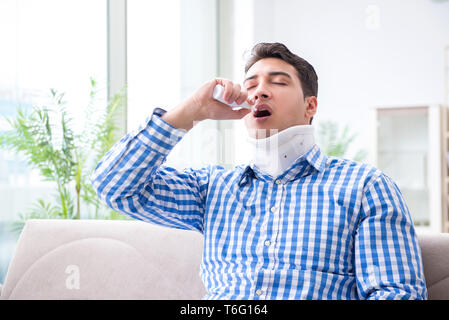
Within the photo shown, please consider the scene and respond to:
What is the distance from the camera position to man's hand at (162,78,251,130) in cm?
117

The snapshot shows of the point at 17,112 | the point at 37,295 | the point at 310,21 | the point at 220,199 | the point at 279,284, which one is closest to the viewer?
the point at 279,284

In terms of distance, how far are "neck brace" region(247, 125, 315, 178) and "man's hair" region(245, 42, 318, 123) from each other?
0.51 feet

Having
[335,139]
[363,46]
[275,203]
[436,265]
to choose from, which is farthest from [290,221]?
[363,46]

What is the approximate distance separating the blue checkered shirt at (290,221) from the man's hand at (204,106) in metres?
0.03

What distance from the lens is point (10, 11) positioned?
93.7 inches

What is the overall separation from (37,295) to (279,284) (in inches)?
32.6

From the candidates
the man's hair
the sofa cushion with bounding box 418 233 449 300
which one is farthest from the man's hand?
the sofa cushion with bounding box 418 233 449 300

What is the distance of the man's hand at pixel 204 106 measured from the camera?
1165 mm

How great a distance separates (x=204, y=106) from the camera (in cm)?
119

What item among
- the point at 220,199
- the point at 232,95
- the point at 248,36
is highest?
the point at 248,36

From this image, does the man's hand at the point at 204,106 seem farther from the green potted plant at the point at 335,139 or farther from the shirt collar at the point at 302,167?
the green potted plant at the point at 335,139

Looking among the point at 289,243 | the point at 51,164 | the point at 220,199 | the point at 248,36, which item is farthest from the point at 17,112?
the point at 248,36

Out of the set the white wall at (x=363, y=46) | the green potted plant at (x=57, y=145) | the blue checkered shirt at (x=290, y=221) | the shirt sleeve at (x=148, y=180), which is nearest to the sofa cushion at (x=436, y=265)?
the blue checkered shirt at (x=290, y=221)

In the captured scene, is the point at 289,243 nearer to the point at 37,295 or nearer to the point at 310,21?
the point at 37,295
